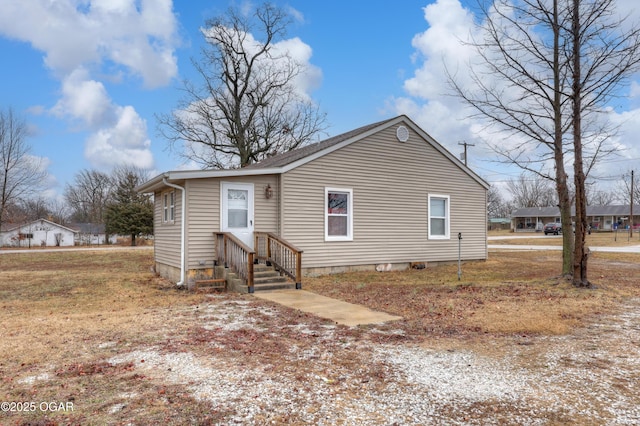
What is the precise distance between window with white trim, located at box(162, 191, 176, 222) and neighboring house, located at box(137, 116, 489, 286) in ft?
0.10

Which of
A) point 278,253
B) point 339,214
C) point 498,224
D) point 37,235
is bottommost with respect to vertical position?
point 37,235

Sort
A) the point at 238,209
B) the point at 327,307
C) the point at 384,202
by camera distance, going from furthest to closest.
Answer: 1. the point at 384,202
2. the point at 238,209
3. the point at 327,307

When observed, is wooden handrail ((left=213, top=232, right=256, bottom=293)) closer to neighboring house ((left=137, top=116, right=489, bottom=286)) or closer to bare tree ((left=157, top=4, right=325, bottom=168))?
neighboring house ((left=137, top=116, right=489, bottom=286))

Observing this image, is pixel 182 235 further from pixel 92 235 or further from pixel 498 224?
pixel 498 224

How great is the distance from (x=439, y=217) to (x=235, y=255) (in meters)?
8.10

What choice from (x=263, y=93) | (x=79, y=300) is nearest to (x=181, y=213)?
(x=79, y=300)

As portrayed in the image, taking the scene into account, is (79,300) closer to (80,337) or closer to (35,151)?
(80,337)

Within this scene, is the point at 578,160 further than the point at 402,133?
No

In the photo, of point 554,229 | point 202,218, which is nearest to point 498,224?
point 554,229

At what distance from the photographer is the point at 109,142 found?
3694 cm

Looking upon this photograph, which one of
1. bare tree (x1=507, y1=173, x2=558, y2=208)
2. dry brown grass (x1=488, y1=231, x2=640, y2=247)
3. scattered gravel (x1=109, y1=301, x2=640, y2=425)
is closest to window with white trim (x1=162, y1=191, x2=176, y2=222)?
scattered gravel (x1=109, y1=301, x2=640, y2=425)

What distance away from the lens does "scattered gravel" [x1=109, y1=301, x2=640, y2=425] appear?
308cm

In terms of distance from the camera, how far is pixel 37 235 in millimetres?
43625

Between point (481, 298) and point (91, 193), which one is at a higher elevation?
point (91, 193)
